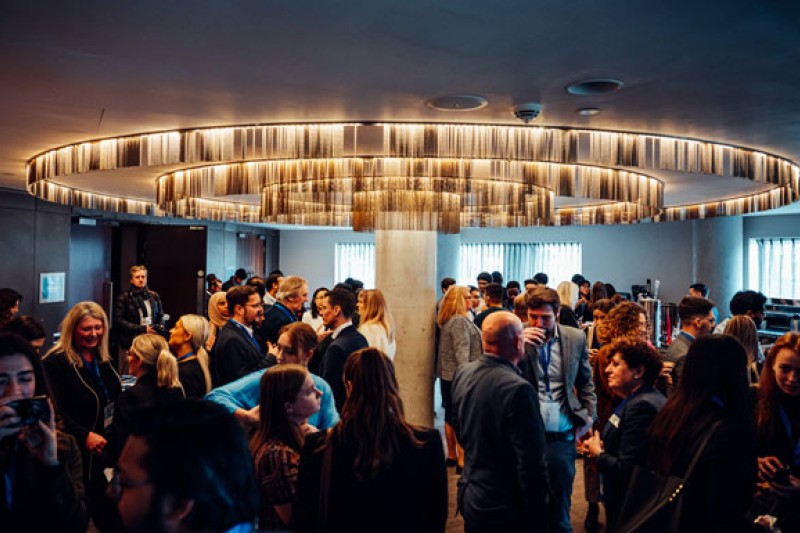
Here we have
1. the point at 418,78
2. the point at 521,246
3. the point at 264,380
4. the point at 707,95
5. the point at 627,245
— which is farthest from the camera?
the point at 521,246

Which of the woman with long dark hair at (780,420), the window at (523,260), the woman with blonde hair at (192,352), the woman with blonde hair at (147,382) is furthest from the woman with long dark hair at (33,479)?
the window at (523,260)

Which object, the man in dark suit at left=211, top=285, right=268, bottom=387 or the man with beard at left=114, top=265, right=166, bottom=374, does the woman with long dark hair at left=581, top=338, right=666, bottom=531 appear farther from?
the man with beard at left=114, top=265, right=166, bottom=374

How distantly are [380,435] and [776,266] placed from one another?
43.3 feet

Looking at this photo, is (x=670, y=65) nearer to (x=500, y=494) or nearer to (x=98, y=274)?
(x=500, y=494)

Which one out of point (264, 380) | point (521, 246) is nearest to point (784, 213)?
point (521, 246)

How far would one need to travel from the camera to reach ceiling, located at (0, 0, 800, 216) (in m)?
2.17

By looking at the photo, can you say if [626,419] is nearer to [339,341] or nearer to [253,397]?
[253,397]

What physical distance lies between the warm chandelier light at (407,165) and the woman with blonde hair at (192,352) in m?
1.18

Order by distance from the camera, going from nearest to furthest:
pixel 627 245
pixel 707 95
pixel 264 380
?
pixel 264 380
pixel 707 95
pixel 627 245

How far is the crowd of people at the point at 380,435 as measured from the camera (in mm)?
1129

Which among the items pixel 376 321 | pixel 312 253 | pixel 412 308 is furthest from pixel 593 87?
pixel 312 253

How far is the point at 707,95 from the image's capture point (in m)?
3.15

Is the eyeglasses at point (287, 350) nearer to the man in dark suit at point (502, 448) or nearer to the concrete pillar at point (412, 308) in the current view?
the man in dark suit at point (502, 448)

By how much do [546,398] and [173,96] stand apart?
8.55 feet
